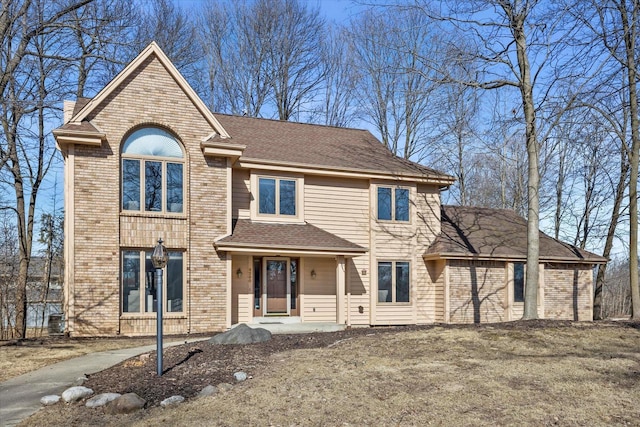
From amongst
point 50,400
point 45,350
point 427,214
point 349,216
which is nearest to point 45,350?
point 45,350

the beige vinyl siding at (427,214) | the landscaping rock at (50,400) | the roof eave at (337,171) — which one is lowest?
the landscaping rock at (50,400)

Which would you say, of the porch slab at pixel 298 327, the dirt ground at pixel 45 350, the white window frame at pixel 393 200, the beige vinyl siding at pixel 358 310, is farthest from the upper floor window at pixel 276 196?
the dirt ground at pixel 45 350

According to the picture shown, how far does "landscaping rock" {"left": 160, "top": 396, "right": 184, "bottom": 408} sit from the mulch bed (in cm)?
17

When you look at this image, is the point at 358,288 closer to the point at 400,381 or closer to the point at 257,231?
the point at 257,231

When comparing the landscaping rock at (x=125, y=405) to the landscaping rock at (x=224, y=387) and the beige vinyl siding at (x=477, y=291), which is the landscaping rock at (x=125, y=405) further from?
the beige vinyl siding at (x=477, y=291)

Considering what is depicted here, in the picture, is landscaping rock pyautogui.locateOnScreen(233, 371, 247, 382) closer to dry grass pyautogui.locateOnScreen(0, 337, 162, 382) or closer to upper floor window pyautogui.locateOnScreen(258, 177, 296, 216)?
dry grass pyautogui.locateOnScreen(0, 337, 162, 382)

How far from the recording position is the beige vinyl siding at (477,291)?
20172mm

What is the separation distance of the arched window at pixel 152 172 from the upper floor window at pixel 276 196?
2639mm

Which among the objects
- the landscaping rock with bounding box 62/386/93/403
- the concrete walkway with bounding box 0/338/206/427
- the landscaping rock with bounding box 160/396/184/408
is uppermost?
the landscaping rock with bounding box 160/396/184/408

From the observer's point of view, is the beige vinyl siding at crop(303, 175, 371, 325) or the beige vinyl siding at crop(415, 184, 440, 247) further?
the beige vinyl siding at crop(415, 184, 440, 247)

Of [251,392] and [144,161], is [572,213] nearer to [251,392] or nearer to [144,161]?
[144,161]

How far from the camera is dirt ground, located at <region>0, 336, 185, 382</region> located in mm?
11244

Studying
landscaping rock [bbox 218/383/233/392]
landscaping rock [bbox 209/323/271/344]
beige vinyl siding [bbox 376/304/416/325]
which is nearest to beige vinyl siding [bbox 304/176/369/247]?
beige vinyl siding [bbox 376/304/416/325]

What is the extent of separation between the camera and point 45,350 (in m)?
13.3
